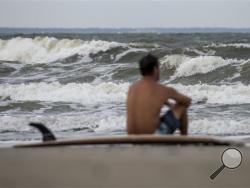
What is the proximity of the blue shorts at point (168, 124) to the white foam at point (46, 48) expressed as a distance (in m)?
21.4

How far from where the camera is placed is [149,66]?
4395 millimetres

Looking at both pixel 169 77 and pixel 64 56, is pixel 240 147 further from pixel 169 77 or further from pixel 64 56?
pixel 64 56

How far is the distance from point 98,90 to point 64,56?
1224cm

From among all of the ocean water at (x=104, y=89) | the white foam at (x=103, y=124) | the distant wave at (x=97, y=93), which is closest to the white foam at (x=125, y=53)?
the ocean water at (x=104, y=89)

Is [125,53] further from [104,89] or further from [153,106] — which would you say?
[153,106]

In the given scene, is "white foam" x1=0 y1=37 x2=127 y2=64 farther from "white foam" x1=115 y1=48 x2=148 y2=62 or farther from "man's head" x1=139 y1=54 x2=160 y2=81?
"man's head" x1=139 y1=54 x2=160 y2=81

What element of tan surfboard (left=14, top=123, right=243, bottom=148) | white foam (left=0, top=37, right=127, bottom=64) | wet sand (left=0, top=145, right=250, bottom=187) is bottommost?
white foam (left=0, top=37, right=127, bottom=64)

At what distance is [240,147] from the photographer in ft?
13.5

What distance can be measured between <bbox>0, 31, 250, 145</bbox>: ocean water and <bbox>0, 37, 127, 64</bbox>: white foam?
0.12m

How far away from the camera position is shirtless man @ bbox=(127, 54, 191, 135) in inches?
170

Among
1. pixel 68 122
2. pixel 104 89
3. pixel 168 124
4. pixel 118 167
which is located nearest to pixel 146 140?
pixel 118 167

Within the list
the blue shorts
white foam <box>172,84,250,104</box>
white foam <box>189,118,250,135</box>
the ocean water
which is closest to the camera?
the blue shorts

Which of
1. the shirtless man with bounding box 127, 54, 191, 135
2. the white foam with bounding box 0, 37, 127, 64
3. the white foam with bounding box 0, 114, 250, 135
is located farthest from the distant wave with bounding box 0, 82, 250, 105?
the shirtless man with bounding box 127, 54, 191, 135

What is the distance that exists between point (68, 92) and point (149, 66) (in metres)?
11.7
